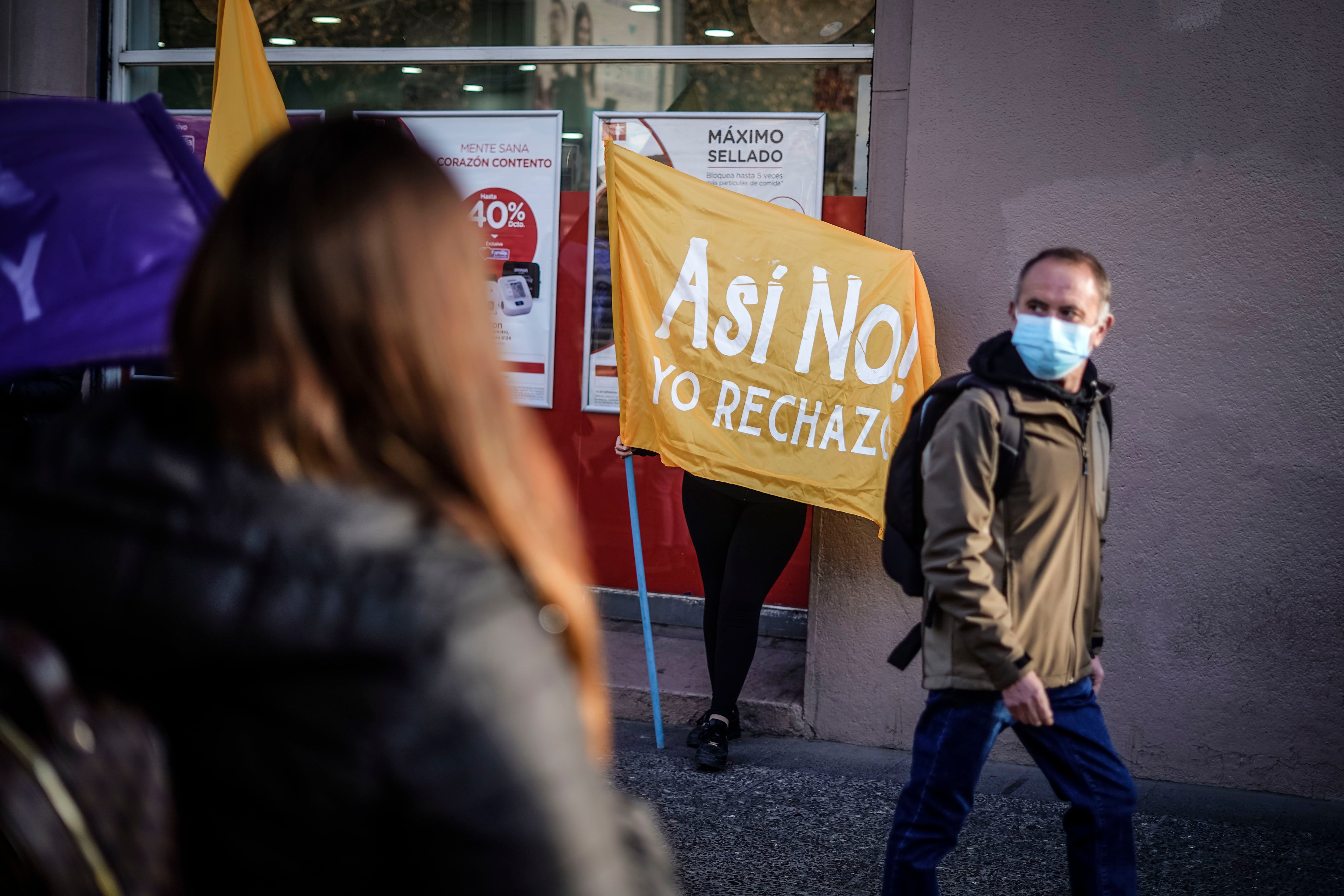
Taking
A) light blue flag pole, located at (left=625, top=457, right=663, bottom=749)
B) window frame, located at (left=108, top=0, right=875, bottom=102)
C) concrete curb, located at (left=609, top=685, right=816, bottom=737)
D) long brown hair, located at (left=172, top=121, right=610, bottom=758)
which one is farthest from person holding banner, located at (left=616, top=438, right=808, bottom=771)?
Result: long brown hair, located at (left=172, top=121, right=610, bottom=758)

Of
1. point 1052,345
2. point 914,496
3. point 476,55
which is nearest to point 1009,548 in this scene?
point 914,496

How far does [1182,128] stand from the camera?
436 centimetres

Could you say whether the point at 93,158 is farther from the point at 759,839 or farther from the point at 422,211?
the point at 759,839

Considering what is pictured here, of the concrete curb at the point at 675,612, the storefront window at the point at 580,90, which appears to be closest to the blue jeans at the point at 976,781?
the concrete curb at the point at 675,612

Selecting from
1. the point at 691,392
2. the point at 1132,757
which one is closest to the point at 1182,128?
the point at 691,392

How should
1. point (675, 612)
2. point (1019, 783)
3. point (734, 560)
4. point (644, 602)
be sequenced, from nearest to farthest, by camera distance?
1. point (1019, 783)
2. point (734, 560)
3. point (644, 602)
4. point (675, 612)

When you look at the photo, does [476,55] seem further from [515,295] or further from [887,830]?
[887,830]

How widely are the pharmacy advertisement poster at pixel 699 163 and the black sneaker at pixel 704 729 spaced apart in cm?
171

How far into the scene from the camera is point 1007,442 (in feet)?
8.86

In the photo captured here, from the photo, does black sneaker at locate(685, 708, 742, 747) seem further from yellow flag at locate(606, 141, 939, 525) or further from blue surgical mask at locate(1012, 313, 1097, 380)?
blue surgical mask at locate(1012, 313, 1097, 380)

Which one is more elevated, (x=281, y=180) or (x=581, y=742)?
(x=281, y=180)

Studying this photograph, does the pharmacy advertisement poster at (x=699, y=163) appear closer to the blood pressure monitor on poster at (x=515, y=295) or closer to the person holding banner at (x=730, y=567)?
the blood pressure monitor on poster at (x=515, y=295)

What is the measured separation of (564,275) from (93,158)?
441cm

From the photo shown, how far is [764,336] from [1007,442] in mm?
1905
